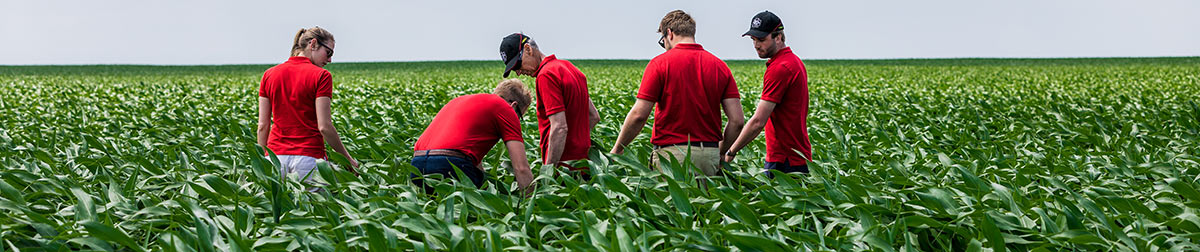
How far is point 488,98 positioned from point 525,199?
525 millimetres

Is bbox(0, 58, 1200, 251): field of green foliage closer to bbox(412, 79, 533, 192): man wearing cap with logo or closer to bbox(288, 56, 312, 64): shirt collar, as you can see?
bbox(412, 79, 533, 192): man wearing cap with logo

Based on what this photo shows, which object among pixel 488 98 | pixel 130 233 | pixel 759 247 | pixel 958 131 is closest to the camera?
pixel 759 247

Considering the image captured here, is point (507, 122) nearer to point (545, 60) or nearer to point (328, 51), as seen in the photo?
point (545, 60)

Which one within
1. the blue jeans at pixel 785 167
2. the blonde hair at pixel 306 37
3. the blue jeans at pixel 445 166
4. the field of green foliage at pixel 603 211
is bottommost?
the field of green foliage at pixel 603 211

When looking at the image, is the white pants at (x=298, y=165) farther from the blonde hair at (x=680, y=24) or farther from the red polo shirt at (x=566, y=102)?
the blonde hair at (x=680, y=24)

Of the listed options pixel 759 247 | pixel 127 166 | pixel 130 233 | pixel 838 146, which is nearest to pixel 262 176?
pixel 130 233

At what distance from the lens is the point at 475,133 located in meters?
3.90

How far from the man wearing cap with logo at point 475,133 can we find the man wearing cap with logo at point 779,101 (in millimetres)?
1141

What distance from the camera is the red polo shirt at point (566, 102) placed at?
3752 millimetres

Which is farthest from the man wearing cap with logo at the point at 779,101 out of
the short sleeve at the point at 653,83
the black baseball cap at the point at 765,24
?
the short sleeve at the point at 653,83

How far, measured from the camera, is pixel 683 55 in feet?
12.6

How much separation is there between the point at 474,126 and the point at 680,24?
1.12m

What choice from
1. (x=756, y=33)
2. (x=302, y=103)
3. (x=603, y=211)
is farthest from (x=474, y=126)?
(x=756, y=33)

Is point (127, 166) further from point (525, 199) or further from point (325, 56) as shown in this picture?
point (525, 199)
